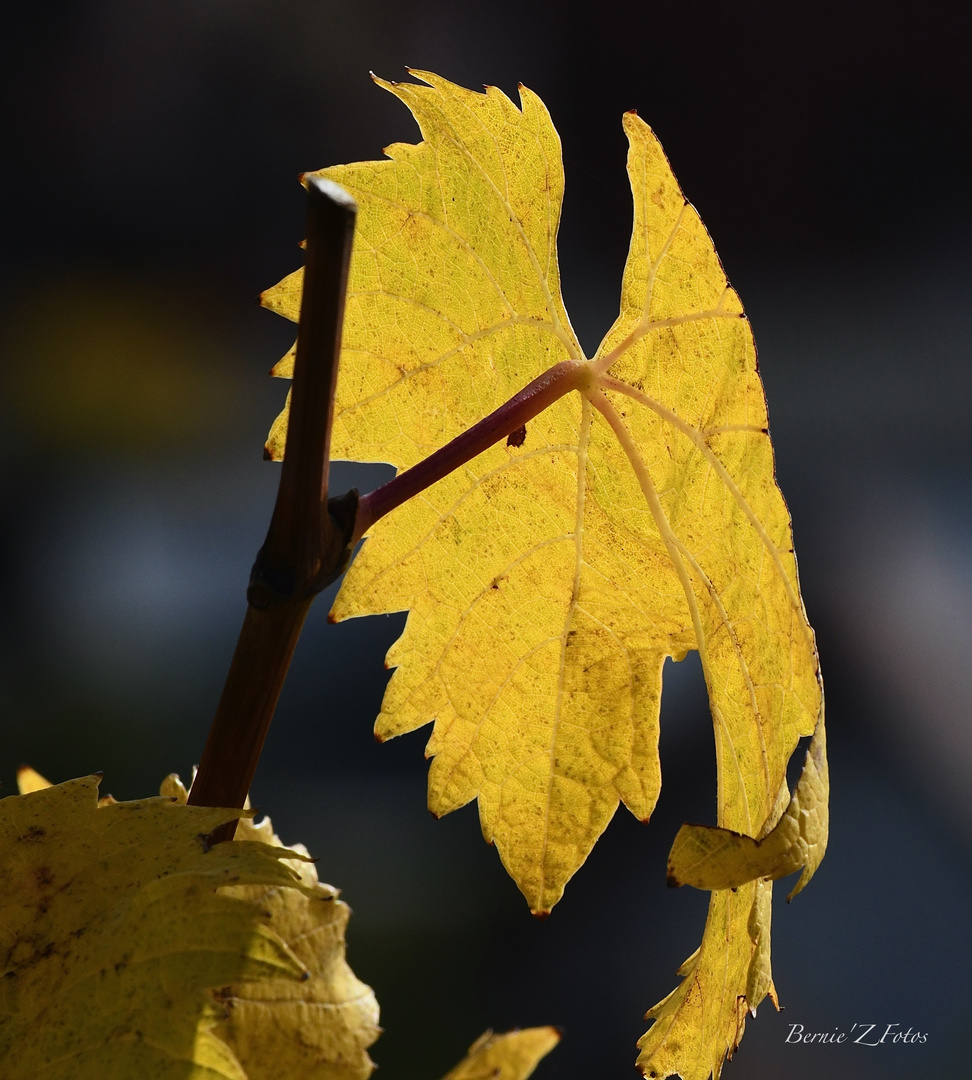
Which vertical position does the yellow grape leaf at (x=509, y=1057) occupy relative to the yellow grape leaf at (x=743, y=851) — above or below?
below

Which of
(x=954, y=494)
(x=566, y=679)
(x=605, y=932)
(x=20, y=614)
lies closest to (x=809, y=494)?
(x=954, y=494)

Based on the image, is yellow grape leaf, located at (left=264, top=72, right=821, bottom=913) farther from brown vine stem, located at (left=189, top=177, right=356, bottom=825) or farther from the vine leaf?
brown vine stem, located at (left=189, top=177, right=356, bottom=825)

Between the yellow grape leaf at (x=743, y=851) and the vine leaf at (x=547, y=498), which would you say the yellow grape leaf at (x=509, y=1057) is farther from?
the vine leaf at (x=547, y=498)
